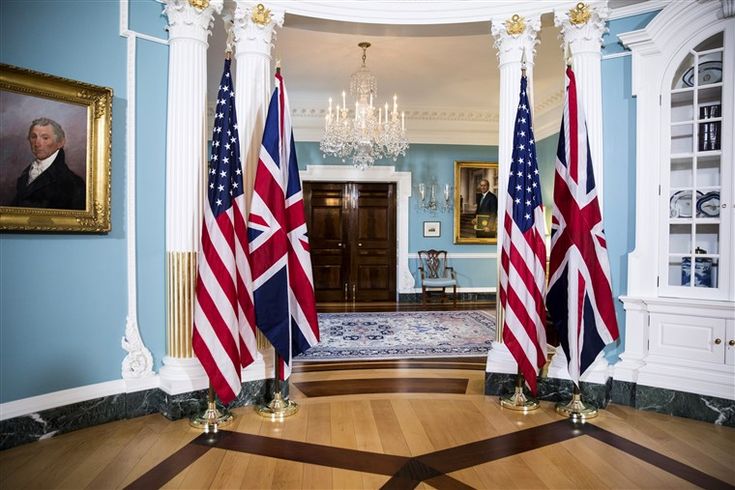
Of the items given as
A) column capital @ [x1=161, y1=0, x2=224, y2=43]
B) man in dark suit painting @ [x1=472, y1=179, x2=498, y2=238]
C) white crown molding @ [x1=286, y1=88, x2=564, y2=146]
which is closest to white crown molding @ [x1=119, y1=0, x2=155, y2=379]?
column capital @ [x1=161, y1=0, x2=224, y2=43]

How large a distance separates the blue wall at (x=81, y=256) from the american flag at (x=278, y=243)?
83cm

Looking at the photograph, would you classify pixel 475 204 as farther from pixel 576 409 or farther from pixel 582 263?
pixel 576 409

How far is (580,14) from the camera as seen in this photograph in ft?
11.9

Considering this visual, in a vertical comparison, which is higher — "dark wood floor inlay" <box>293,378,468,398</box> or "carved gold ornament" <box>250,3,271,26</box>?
"carved gold ornament" <box>250,3,271,26</box>

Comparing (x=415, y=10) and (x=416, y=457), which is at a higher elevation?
(x=415, y=10)

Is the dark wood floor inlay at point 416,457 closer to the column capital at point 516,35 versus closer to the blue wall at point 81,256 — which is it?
the blue wall at point 81,256

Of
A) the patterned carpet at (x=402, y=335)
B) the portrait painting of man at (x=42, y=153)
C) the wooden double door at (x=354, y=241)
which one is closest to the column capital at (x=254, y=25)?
the portrait painting of man at (x=42, y=153)

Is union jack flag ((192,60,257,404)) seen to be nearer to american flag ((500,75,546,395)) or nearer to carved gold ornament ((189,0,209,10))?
carved gold ornament ((189,0,209,10))

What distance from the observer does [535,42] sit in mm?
3871

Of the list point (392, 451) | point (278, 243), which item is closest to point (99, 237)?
point (278, 243)

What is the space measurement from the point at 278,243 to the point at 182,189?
0.85m

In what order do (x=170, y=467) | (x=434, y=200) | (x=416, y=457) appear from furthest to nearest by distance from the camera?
(x=434, y=200) → (x=416, y=457) → (x=170, y=467)

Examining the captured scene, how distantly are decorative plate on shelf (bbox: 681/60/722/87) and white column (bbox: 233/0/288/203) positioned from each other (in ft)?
10.9

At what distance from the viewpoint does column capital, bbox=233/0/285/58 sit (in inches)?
140
